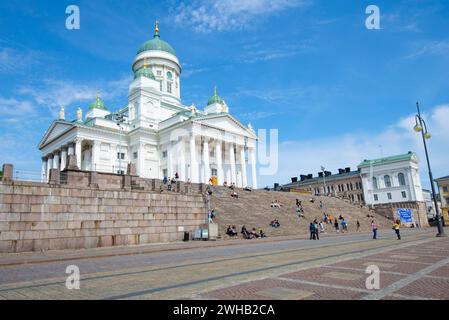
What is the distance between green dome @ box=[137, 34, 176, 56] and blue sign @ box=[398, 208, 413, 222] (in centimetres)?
5389

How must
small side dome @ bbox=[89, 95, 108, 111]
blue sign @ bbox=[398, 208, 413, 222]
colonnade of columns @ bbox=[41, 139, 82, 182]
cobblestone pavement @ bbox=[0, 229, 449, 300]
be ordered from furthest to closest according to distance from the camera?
small side dome @ bbox=[89, 95, 108, 111] < blue sign @ bbox=[398, 208, 413, 222] < colonnade of columns @ bbox=[41, 139, 82, 182] < cobblestone pavement @ bbox=[0, 229, 449, 300]

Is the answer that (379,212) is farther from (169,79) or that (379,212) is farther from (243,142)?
(169,79)

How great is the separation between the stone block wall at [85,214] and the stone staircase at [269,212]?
16.1ft

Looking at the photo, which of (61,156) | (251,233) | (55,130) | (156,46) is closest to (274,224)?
(251,233)

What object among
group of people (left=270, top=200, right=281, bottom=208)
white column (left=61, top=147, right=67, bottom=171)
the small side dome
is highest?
the small side dome

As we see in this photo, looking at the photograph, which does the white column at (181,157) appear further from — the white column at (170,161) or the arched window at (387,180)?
the arched window at (387,180)

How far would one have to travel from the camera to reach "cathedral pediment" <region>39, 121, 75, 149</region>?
54431mm

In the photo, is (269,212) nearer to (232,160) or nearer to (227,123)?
(232,160)

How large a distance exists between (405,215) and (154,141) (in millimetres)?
45214

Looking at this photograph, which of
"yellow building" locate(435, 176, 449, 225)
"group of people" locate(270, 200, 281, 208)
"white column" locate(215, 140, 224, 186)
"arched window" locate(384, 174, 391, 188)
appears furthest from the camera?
"arched window" locate(384, 174, 391, 188)

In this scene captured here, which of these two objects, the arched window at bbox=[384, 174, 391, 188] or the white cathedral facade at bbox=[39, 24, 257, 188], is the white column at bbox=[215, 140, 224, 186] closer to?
the white cathedral facade at bbox=[39, 24, 257, 188]

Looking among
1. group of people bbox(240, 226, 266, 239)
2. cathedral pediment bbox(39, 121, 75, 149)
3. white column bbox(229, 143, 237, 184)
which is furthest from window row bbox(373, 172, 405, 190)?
cathedral pediment bbox(39, 121, 75, 149)
